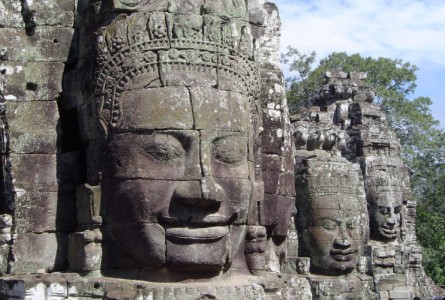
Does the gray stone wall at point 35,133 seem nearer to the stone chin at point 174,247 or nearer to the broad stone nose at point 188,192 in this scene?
the stone chin at point 174,247

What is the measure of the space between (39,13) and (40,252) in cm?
223

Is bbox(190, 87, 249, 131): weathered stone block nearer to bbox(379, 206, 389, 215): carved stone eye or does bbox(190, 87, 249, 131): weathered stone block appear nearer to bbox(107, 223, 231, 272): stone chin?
bbox(107, 223, 231, 272): stone chin

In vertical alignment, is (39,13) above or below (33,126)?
above

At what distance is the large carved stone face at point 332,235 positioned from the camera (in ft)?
48.4

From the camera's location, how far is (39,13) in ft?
26.9

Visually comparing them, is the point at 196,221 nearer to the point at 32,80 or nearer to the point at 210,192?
the point at 210,192

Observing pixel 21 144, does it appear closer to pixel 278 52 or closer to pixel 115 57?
pixel 115 57

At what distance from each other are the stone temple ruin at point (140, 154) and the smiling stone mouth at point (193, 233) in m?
0.01

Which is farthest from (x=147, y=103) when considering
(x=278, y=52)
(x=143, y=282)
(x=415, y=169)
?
(x=415, y=169)

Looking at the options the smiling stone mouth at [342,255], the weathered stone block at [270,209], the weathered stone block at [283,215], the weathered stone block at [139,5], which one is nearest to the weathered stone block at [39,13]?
the weathered stone block at [139,5]

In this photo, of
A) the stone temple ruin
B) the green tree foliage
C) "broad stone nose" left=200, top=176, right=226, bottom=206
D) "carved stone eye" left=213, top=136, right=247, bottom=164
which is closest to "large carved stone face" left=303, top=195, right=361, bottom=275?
the stone temple ruin

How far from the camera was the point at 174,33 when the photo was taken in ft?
25.0

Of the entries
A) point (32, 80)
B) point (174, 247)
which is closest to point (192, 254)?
point (174, 247)

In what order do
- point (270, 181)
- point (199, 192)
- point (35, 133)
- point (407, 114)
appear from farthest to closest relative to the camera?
point (407, 114)
point (270, 181)
point (35, 133)
point (199, 192)
